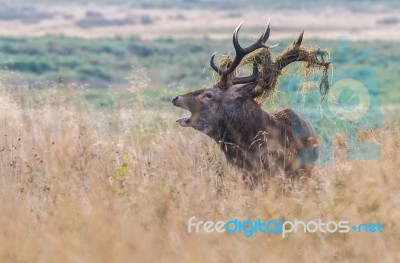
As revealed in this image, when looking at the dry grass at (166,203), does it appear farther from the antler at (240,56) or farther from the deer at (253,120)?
the antler at (240,56)

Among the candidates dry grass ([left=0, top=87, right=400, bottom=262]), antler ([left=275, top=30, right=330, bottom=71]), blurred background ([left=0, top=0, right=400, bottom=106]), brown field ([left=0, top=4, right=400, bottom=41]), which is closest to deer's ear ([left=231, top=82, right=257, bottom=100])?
antler ([left=275, top=30, right=330, bottom=71])

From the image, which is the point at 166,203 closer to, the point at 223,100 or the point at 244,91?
the point at 223,100

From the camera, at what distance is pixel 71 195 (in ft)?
30.9

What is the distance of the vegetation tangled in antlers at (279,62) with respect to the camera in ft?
35.1

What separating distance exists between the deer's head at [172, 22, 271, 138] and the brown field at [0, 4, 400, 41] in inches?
1604

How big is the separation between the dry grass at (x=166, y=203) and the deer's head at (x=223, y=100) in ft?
1.16

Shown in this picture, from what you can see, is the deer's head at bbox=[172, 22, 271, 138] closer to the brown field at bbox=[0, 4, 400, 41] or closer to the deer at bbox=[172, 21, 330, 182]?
the deer at bbox=[172, 21, 330, 182]

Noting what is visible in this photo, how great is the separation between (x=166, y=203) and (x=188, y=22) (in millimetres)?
63763

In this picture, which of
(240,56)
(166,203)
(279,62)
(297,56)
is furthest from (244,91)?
(166,203)

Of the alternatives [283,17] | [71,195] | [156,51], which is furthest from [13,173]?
[283,17]

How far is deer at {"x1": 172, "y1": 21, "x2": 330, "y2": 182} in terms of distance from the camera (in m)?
10.3

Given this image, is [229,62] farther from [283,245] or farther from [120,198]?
[283,245]

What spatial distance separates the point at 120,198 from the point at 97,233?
1014 mm

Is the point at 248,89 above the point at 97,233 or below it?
above
